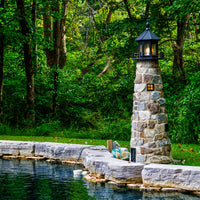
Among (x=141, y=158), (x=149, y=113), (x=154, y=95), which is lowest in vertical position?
Result: (x=141, y=158)

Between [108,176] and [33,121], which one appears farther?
[33,121]

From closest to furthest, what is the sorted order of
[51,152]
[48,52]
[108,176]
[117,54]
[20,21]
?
[108,176]
[51,152]
[20,21]
[117,54]
[48,52]

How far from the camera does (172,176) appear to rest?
7723 millimetres

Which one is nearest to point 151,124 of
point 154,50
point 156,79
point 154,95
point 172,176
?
point 154,95

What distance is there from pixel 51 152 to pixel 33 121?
4825 mm

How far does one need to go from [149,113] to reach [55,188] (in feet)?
9.32

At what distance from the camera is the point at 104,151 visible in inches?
408

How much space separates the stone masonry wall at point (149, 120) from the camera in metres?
8.95

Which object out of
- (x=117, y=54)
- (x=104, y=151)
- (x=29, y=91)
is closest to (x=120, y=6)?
(x=117, y=54)

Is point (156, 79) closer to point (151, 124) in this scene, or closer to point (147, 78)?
point (147, 78)

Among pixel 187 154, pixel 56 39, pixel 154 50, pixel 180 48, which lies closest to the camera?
pixel 154 50

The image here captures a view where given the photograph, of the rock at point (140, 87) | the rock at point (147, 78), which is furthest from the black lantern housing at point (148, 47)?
the rock at point (140, 87)

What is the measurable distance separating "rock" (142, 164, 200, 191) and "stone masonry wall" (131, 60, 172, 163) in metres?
0.89

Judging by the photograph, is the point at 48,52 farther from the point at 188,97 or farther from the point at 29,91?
the point at 188,97
